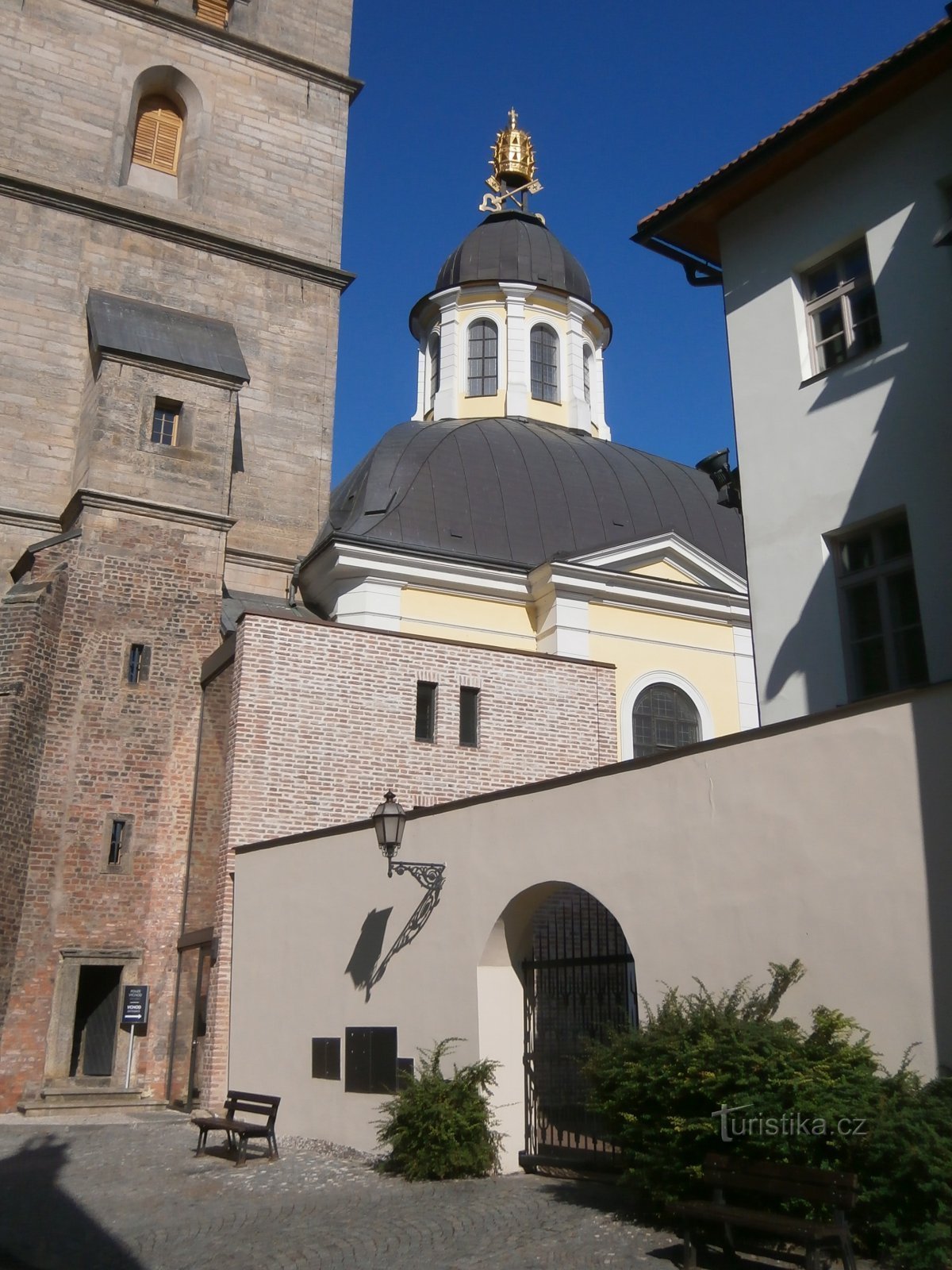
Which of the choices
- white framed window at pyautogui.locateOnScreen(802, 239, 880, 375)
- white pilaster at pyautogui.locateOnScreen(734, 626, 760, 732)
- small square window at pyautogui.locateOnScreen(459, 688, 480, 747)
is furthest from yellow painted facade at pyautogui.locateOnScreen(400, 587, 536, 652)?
white framed window at pyautogui.locateOnScreen(802, 239, 880, 375)

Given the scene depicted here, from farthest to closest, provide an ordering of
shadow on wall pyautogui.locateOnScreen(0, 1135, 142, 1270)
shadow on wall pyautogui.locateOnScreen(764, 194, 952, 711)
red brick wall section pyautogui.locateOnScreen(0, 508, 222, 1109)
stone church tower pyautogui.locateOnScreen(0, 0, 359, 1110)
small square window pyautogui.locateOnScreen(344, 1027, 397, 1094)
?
stone church tower pyautogui.locateOnScreen(0, 0, 359, 1110) → red brick wall section pyautogui.locateOnScreen(0, 508, 222, 1109) → small square window pyautogui.locateOnScreen(344, 1027, 397, 1094) → shadow on wall pyautogui.locateOnScreen(764, 194, 952, 711) → shadow on wall pyautogui.locateOnScreen(0, 1135, 142, 1270)

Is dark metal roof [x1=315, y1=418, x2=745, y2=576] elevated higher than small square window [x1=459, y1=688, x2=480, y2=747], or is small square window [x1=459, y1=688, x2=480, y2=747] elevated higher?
dark metal roof [x1=315, y1=418, x2=745, y2=576]

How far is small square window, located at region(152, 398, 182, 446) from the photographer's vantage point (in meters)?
19.6

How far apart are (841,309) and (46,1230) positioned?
9.89 metres

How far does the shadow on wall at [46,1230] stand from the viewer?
718cm

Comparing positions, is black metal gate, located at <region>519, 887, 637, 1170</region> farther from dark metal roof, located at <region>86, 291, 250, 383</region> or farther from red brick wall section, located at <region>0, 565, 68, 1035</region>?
dark metal roof, located at <region>86, 291, 250, 383</region>

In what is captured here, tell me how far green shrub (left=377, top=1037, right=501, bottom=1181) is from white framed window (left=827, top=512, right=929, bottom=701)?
459 centimetres

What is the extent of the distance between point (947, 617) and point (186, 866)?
11784 millimetres

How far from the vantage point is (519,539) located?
854 inches

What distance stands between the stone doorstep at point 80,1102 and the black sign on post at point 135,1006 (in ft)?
2.94

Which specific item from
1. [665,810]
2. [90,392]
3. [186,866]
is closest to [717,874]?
[665,810]

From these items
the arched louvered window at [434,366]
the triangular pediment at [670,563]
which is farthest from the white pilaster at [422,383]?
the triangular pediment at [670,563]

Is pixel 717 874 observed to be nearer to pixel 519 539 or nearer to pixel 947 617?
pixel 947 617

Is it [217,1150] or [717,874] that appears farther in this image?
[217,1150]
